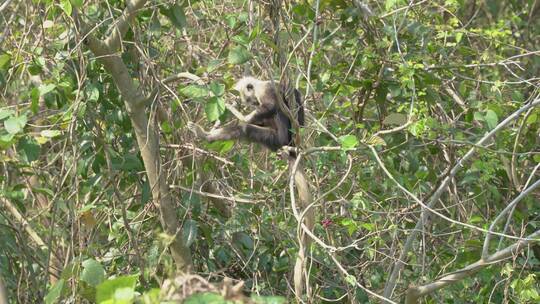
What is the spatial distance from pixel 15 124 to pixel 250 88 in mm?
2233

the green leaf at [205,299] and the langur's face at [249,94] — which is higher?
the green leaf at [205,299]

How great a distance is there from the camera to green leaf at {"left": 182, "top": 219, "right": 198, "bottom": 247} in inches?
187

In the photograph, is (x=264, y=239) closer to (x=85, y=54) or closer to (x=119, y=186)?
(x=119, y=186)

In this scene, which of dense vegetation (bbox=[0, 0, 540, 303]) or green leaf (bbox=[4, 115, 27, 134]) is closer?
green leaf (bbox=[4, 115, 27, 134])

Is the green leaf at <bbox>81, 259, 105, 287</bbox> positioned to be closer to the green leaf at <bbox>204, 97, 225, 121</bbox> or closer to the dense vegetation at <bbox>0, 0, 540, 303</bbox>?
the dense vegetation at <bbox>0, 0, 540, 303</bbox>

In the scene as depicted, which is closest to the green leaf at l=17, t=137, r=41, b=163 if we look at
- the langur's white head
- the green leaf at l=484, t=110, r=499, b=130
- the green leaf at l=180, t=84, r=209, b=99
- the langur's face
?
the green leaf at l=180, t=84, r=209, b=99

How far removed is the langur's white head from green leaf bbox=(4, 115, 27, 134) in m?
1.98

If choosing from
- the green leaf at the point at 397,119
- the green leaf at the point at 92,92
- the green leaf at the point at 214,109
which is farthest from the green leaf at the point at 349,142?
the green leaf at the point at 92,92

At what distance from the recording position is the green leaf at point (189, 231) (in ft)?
15.6

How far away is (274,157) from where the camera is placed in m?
5.83

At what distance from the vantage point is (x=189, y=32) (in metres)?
5.73

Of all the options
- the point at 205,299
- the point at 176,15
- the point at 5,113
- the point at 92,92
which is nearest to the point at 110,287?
the point at 205,299

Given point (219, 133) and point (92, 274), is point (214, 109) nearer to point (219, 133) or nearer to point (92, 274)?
point (92, 274)

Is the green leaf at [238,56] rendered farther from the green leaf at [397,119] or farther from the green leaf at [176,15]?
the green leaf at [397,119]
